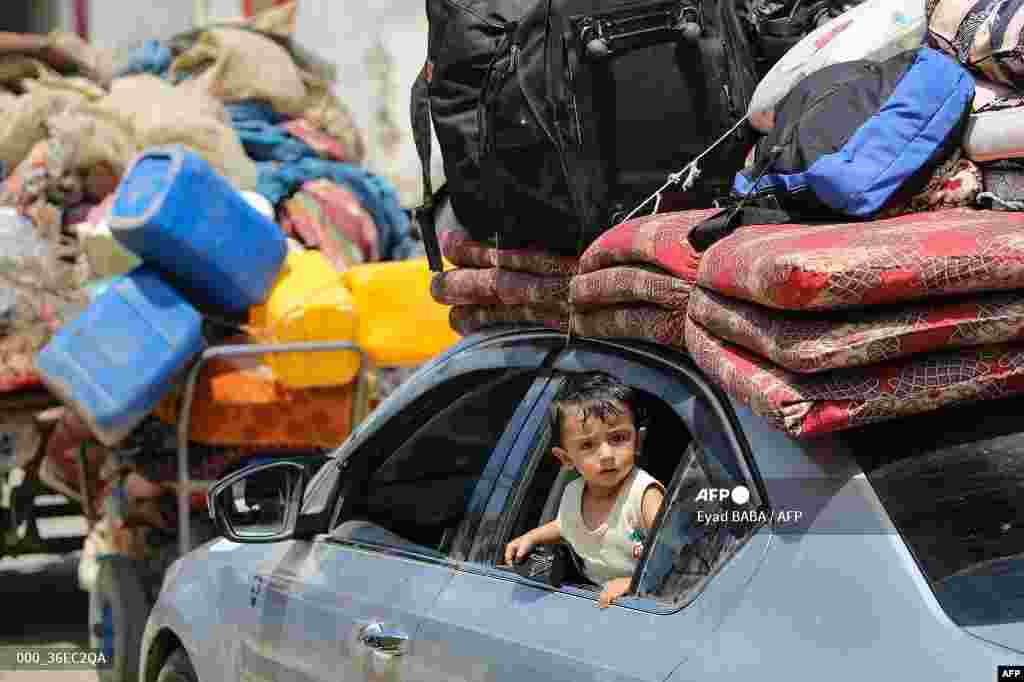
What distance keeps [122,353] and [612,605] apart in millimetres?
4252

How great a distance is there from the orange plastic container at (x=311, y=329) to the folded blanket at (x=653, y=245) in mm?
3489

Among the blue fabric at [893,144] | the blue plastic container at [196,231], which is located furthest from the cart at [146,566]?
the blue fabric at [893,144]

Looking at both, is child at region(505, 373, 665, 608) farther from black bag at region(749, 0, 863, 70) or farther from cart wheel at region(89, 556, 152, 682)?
cart wheel at region(89, 556, 152, 682)

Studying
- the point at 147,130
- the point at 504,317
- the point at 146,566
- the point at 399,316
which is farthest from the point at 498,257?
the point at 147,130

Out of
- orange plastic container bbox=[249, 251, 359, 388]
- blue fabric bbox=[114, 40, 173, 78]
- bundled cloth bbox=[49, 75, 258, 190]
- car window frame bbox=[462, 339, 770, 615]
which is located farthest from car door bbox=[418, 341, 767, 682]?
blue fabric bbox=[114, 40, 173, 78]

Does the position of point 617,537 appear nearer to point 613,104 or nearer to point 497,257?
point 613,104

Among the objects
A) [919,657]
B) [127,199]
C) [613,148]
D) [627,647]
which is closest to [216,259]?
[127,199]

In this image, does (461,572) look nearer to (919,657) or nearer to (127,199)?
(919,657)

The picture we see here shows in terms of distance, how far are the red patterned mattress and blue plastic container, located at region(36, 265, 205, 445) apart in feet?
14.6

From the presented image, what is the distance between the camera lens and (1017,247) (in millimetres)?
2215

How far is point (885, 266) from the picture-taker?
217 cm

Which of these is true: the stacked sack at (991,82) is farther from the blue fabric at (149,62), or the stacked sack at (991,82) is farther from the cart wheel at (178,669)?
the blue fabric at (149,62)

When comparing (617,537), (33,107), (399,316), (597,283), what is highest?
(597,283)

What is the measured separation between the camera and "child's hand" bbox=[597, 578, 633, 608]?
2.59 metres
